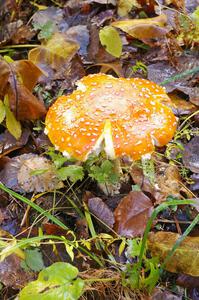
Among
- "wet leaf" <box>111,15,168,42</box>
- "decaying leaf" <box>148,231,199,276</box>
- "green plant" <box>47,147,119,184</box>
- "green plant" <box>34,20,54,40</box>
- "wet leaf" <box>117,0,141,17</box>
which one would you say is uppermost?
"green plant" <box>34,20,54,40</box>

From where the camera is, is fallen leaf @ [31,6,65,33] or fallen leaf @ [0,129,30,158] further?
fallen leaf @ [31,6,65,33]

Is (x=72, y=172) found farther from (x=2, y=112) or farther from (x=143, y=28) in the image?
(x=143, y=28)

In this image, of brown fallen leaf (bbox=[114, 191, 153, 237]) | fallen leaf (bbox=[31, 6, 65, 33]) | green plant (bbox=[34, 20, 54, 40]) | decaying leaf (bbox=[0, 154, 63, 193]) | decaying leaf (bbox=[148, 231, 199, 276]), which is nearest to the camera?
decaying leaf (bbox=[148, 231, 199, 276])

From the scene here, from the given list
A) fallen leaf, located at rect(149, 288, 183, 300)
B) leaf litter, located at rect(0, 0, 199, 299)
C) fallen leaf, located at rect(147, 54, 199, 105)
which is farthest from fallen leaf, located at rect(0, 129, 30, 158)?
fallen leaf, located at rect(149, 288, 183, 300)

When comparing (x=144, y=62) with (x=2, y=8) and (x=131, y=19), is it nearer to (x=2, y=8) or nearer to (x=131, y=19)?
(x=131, y=19)

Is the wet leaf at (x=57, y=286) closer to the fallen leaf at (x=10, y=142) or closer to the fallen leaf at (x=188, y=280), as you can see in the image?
the fallen leaf at (x=188, y=280)

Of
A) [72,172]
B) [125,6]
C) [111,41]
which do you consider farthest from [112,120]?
[125,6]

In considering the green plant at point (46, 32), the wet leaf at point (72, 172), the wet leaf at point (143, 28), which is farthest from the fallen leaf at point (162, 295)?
the green plant at point (46, 32)

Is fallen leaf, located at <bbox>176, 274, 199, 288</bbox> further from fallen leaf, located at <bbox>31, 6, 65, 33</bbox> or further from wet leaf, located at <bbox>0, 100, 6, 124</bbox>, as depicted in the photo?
fallen leaf, located at <bbox>31, 6, 65, 33</bbox>
